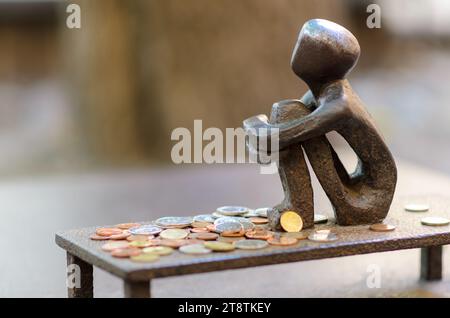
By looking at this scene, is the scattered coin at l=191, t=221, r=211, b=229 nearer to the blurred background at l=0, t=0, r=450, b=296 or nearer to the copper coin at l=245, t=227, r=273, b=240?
the copper coin at l=245, t=227, r=273, b=240

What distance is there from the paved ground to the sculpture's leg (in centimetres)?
32

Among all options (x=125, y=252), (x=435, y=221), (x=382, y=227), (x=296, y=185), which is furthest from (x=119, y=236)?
(x=435, y=221)

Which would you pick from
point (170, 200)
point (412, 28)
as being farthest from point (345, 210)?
point (412, 28)

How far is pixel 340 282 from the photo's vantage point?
2.23 meters

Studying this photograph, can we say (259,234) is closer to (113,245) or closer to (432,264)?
(113,245)

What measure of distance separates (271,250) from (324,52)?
43 cm

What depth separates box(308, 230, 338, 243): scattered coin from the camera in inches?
70.1

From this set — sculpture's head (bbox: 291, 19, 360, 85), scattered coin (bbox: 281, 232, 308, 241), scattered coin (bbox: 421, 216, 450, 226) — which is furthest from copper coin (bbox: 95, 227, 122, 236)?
scattered coin (bbox: 421, 216, 450, 226)

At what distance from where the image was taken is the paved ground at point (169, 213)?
2.18 m

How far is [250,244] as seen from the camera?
175 centimetres

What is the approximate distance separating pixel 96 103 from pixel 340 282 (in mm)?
2246

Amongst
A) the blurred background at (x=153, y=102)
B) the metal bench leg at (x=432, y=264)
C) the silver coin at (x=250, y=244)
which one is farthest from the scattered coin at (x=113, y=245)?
the blurred background at (x=153, y=102)

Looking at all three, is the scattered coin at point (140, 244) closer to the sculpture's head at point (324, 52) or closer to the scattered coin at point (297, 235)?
the scattered coin at point (297, 235)

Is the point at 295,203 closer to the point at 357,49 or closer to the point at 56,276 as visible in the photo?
the point at 357,49
